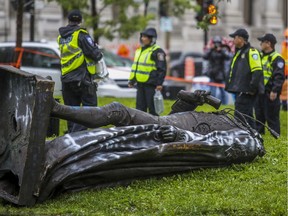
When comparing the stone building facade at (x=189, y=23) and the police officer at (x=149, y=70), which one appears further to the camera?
the stone building facade at (x=189, y=23)

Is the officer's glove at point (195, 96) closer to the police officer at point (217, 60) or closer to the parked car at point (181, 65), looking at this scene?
the police officer at point (217, 60)

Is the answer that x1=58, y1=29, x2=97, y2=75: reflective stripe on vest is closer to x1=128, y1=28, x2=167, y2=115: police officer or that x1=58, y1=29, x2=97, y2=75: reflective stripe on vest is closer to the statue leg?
x1=128, y1=28, x2=167, y2=115: police officer

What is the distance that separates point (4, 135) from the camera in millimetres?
7520

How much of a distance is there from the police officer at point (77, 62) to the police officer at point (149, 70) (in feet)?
7.10

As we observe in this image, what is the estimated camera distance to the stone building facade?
113 ft

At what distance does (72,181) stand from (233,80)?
4866 mm

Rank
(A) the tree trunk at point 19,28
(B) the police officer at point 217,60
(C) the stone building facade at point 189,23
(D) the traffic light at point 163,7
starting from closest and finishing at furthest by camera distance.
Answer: (A) the tree trunk at point 19,28 → (B) the police officer at point 217,60 → (D) the traffic light at point 163,7 → (C) the stone building facade at point 189,23

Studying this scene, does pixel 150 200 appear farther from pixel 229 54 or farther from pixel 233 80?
pixel 229 54

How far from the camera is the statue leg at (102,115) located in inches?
286

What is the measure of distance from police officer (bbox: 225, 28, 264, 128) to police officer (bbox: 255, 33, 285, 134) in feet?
3.03

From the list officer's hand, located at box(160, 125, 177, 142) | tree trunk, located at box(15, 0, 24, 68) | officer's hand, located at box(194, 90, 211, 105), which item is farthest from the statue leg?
tree trunk, located at box(15, 0, 24, 68)

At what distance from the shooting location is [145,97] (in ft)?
42.6

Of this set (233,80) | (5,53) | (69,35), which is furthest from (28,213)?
(5,53)

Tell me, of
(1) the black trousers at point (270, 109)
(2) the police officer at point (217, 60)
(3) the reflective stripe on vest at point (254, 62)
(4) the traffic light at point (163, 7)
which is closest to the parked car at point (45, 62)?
(2) the police officer at point (217, 60)
